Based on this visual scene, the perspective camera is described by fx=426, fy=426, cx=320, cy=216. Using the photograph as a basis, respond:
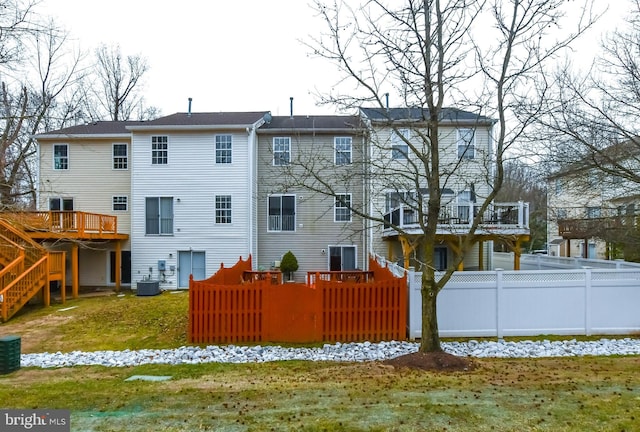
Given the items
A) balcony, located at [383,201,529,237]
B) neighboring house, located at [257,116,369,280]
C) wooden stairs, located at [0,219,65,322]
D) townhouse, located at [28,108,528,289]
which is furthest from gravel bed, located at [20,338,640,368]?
neighboring house, located at [257,116,369,280]

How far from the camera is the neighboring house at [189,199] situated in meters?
18.2

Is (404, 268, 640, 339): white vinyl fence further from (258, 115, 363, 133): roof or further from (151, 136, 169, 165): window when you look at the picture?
(151, 136, 169, 165): window

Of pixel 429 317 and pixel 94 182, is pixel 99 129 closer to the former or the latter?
pixel 94 182

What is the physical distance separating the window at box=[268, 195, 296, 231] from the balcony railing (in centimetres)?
489

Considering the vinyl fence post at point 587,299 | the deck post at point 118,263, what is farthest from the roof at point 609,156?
the deck post at point 118,263

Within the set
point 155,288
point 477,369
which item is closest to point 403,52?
point 477,369

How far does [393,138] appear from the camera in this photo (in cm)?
1731

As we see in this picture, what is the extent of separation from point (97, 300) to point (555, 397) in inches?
605

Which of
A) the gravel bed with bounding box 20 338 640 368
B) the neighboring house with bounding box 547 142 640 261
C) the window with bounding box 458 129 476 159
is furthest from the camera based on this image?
the neighboring house with bounding box 547 142 640 261

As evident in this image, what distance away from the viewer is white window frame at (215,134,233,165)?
60.1ft

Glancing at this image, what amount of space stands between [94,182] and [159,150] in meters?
3.69

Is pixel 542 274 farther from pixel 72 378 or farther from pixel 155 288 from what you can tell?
pixel 155 288

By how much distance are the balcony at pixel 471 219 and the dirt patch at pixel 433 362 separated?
5.86 metres

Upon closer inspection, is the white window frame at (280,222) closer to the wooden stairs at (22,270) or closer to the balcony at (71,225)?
the balcony at (71,225)
